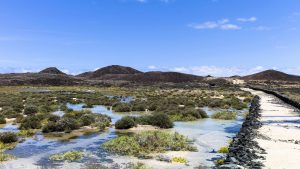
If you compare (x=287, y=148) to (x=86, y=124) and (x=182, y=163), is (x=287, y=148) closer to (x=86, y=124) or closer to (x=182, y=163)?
(x=182, y=163)

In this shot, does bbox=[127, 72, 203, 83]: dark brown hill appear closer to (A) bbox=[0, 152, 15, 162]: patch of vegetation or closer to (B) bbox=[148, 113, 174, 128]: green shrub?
(B) bbox=[148, 113, 174, 128]: green shrub

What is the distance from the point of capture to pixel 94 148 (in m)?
18.7

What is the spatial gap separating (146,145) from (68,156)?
3.94 m

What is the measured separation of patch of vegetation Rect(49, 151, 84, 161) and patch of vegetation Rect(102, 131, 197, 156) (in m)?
1.89

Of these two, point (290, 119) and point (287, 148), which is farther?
point (290, 119)

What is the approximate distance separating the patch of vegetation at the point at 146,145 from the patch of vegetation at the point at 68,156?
189cm

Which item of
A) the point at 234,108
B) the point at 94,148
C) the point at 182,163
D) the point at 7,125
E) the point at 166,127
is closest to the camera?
the point at 182,163

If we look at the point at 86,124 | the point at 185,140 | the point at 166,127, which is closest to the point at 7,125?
the point at 86,124

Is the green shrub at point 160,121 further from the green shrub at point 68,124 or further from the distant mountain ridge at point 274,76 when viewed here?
the distant mountain ridge at point 274,76

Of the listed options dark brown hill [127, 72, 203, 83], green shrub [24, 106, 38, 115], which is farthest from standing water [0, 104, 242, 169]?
dark brown hill [127, 72, 203, 83]

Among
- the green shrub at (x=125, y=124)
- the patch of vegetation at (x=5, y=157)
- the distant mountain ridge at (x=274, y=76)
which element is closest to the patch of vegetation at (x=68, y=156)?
the patch of vegetation at (x=5, y=157)

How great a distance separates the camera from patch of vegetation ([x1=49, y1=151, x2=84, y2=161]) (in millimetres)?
16234

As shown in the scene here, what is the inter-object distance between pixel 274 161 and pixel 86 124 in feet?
48.0

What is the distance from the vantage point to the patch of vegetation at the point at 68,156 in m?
16.2
